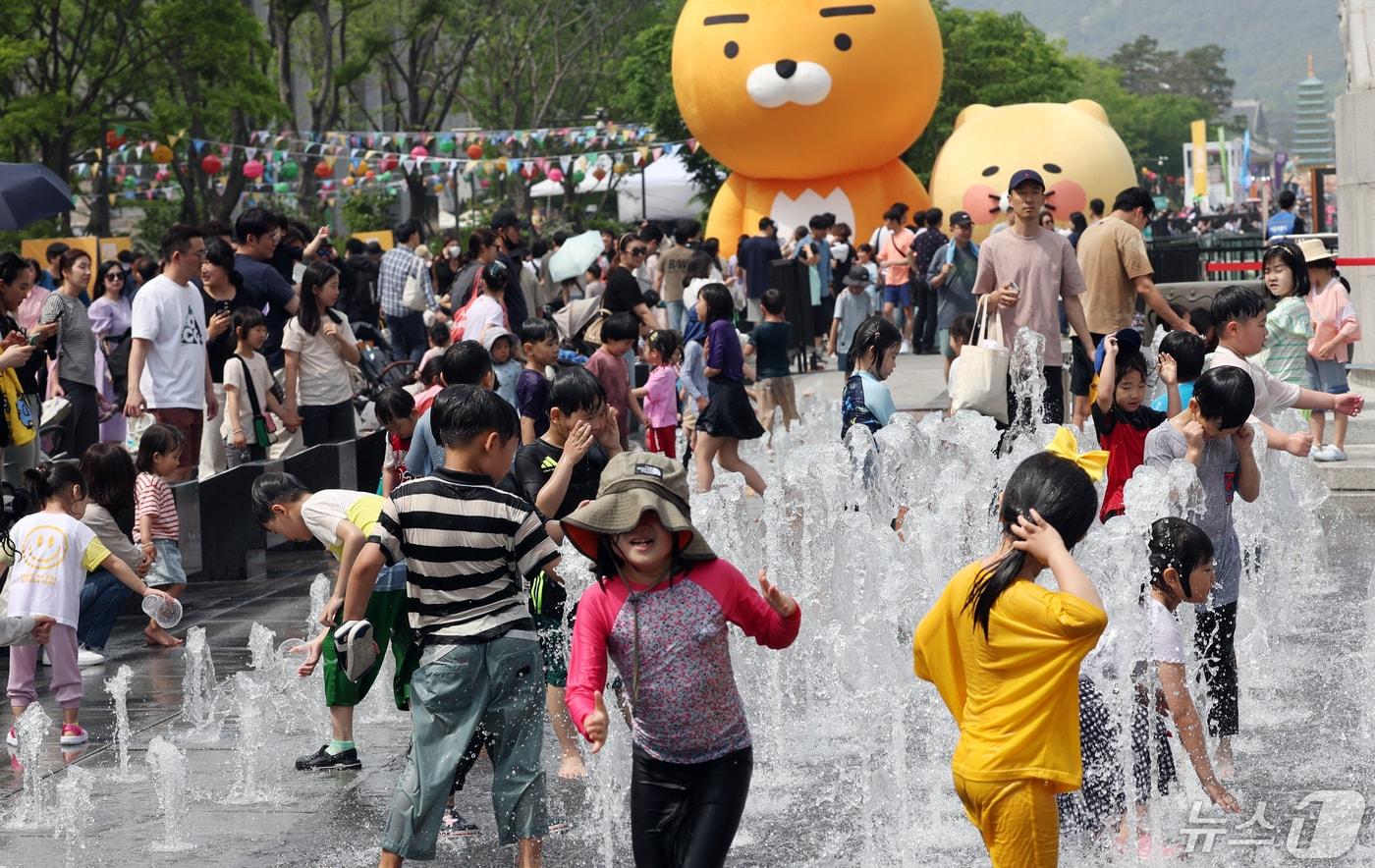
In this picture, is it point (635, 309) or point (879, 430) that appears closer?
point (879, 430)

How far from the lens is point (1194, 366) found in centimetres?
671

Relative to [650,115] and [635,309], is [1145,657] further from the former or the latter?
[650,115]

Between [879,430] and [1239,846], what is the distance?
3264 millimetres

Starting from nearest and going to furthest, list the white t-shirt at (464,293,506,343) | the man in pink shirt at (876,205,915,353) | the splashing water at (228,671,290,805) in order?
1. the splashing water at (228,671,290,805)
2. the white t-shirt at (464,293,506,343)
3. the man in pink shirt at (876,205,915,353)

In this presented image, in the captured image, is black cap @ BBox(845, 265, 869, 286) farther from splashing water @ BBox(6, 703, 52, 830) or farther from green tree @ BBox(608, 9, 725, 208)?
green tree @ BBox(608, 9, 725, 208)

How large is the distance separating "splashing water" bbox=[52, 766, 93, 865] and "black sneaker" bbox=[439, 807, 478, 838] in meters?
1.11

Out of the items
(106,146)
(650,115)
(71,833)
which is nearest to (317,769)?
(71,833)

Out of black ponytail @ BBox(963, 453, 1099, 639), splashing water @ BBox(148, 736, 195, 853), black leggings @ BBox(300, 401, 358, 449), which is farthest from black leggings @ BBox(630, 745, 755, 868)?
black leggings @ BBox(300, 401, 358, 449)

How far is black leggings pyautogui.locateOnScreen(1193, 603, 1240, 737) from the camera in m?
5.52

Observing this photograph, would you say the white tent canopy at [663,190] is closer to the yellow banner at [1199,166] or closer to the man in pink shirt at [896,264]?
the man in pink shirt at [896,264]

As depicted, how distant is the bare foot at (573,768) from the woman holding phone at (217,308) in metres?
5.23

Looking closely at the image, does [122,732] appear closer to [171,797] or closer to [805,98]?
[171,797]

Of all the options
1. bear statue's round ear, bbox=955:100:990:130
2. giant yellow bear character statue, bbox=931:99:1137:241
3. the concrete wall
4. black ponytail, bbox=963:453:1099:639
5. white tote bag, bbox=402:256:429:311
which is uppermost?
bear statue's round ear, bbox=955:100:990:130

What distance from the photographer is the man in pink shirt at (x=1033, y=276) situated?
371 inches
